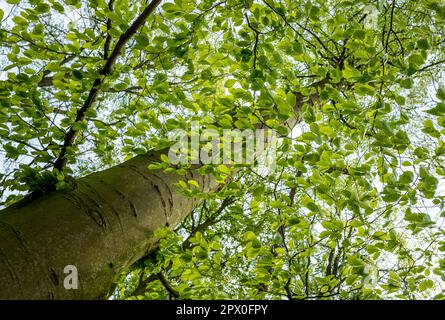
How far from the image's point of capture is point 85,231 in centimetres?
144

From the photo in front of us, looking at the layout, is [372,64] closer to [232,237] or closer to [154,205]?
[154,205]

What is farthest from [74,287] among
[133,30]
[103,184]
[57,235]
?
[133,30]

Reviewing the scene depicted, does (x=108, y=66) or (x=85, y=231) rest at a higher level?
(x=108, y=66)

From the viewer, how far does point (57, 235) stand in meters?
1.34

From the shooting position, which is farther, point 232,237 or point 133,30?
point 232,237

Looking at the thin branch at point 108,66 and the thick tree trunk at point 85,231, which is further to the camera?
the thin branch at point 108,66

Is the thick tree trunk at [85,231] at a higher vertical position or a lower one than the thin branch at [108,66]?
lower

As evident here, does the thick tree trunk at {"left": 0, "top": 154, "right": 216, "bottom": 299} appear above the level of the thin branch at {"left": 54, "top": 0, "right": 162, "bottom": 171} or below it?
below

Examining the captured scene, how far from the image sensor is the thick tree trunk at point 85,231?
1.20m

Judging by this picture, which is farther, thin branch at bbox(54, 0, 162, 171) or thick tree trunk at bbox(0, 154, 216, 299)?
thin branch at bbox(54, 0, 162, 171)

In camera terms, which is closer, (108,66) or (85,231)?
(85,231)

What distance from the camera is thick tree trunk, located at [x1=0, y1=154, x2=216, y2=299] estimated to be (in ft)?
3.92
